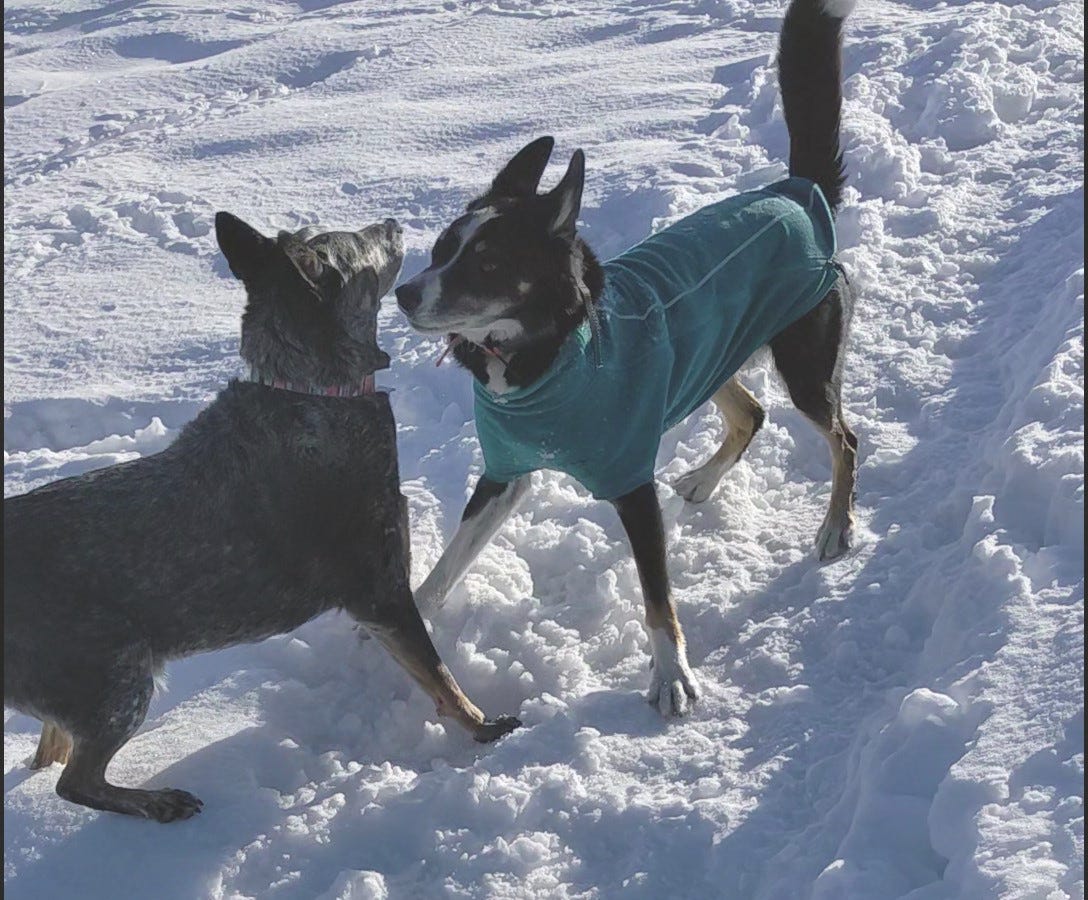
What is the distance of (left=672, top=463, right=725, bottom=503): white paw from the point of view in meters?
4.77

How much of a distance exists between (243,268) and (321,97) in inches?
254

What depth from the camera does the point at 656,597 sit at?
3916mm

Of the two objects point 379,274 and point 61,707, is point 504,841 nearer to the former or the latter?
point 61,707

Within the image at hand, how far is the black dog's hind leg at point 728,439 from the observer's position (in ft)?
15.7

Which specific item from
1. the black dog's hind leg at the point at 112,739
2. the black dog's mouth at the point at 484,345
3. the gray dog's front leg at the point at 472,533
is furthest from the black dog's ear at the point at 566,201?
the black dog's hind leg at the point at 112,739

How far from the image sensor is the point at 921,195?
6641mm

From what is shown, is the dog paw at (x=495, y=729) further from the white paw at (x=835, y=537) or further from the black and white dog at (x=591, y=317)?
the white paw at (x=835, y=537)

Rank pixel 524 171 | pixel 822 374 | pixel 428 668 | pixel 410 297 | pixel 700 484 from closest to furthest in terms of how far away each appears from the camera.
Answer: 1. pixel 410 297
2. pixel 428 668
3. pixel 524 171
4. pixel 822 374
5. pixel 700 484

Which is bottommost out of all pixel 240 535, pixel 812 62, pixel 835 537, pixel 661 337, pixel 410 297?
pixel 835 537

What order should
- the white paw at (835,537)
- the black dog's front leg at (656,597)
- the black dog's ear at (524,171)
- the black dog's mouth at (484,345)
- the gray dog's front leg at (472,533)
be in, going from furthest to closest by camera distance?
the white paw at (835,537) < the gray dog's front leg at (472,533) < the black dog's ear at (524,171) < the black dog's front leg at (656,597) < the black dog's mouth at (484,345)

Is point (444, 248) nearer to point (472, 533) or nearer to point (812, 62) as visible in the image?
point (472, 533)

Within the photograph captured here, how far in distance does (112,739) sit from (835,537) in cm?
252

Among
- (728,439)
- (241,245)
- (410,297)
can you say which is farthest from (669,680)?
(241,245)

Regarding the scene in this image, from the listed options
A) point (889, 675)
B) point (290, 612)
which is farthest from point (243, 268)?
point (889, 675)
